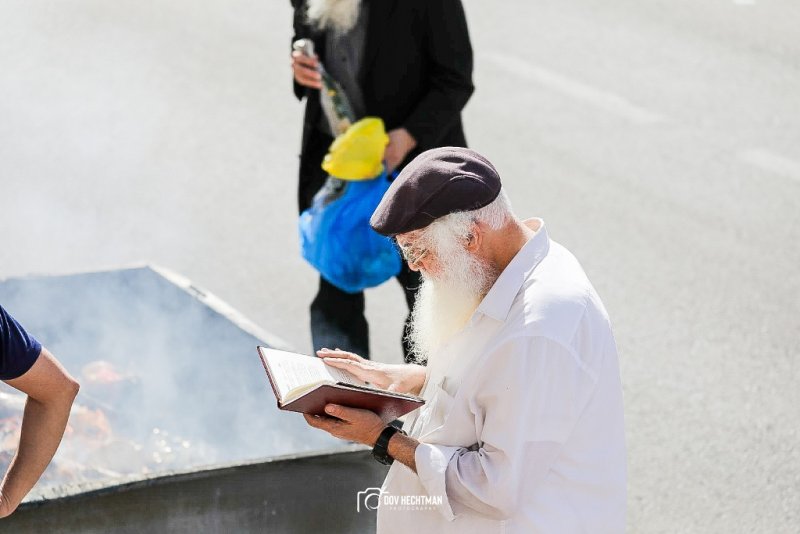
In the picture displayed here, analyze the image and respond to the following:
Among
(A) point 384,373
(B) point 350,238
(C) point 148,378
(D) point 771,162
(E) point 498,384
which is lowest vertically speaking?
(D) point 771,162

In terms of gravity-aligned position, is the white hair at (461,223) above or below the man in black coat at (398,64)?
above

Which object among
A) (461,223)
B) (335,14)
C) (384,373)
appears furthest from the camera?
(335,14)

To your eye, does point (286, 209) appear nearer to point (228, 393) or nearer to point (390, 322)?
point (390, 322)

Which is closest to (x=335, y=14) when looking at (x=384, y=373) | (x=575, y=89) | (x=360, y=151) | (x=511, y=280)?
(x=360, y=151)

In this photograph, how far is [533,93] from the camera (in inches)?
343

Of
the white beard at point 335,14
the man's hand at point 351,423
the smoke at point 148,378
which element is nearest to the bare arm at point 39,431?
the man's hand at point 351,423

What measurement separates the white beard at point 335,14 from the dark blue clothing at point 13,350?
2211 millimetres

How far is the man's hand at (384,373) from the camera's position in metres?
2.98

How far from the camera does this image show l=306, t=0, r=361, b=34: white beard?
4398 mm

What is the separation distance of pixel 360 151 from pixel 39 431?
1.94 metres

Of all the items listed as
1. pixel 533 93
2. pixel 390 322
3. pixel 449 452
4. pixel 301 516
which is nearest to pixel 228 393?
pixel 301 516

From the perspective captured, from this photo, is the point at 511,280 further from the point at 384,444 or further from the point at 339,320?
the point at 339,320

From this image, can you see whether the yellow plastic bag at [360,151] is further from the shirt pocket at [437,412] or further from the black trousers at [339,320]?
the shirt pocket at [437,412]

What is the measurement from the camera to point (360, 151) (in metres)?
4.33
